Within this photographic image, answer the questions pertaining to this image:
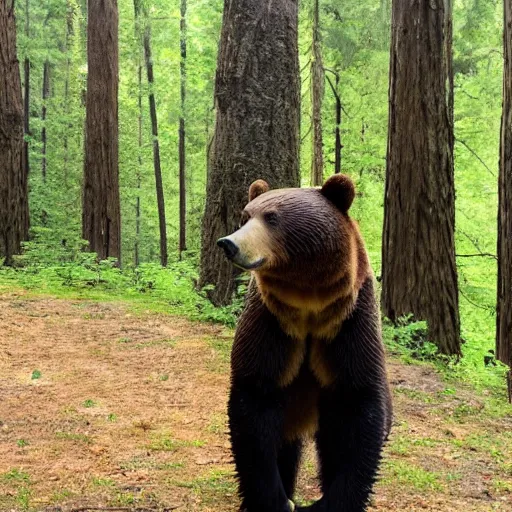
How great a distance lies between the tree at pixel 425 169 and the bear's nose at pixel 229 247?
5.72m

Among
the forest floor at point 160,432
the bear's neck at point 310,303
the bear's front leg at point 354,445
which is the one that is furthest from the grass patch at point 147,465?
the bear's neck at point 310,303

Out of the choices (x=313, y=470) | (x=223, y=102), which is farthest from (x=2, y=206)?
(x=313, y=470)

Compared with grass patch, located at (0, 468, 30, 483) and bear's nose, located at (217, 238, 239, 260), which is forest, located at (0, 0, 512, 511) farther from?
bear's nose, located at (217, 238, 239, 260)

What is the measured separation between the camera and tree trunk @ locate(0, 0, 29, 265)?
37.9ft

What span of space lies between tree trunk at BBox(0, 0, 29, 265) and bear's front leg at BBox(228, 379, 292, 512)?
10489 mm

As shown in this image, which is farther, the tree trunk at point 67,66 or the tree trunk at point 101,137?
the tree trunk at point 67,66

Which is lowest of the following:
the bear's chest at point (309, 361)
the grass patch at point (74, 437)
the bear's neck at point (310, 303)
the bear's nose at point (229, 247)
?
the grass patch at point (74, 437)

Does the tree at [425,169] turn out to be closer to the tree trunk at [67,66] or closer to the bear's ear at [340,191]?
the bear's ear at [340,191]

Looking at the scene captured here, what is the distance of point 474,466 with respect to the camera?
3854mm

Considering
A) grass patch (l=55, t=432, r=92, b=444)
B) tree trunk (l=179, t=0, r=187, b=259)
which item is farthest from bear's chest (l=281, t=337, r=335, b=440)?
tree trunk (l=179, t=0, r=187, b=259)

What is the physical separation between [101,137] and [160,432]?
9511mm

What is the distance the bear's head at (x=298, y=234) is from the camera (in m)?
2.15

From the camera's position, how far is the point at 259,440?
2.45 meters

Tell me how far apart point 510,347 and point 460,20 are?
11746mm
